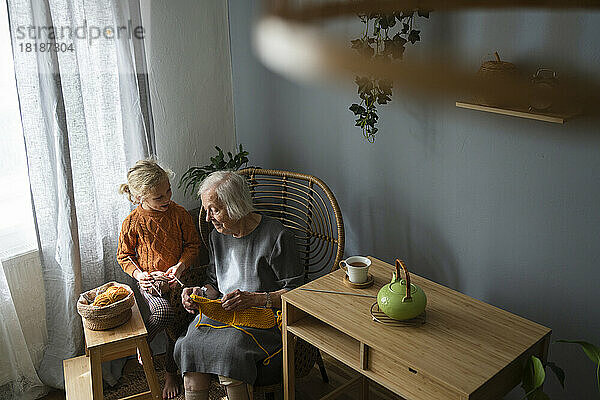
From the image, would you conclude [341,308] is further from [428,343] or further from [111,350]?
[111,350]

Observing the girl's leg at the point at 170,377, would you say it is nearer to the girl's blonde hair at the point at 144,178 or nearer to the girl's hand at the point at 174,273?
the girl's hand at the point at 174,273

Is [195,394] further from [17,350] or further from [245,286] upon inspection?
[17,350]

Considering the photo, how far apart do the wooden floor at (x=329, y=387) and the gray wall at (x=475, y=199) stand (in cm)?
51

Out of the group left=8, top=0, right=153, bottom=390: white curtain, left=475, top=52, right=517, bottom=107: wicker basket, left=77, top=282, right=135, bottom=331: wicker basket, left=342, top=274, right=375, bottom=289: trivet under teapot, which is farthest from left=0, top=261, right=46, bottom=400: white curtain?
left=475, top=52, right=517, bottom=107: wicker basket

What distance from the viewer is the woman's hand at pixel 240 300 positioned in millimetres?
1958

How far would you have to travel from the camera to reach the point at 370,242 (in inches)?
89.0

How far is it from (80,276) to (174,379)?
559 mm

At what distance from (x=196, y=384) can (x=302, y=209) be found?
0.84 m

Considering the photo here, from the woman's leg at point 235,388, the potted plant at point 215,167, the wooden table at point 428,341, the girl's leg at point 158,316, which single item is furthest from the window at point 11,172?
the wooden table at point 428,341

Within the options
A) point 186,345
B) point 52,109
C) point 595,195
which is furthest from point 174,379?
point 595,195

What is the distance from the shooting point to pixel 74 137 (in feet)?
7.20

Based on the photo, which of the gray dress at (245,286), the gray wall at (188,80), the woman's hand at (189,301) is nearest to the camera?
the gray dress at (245,286)

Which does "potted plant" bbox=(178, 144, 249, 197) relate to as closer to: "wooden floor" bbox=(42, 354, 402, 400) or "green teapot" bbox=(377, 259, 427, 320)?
"wooden floor" bbox=(42, 354, 402, 400)

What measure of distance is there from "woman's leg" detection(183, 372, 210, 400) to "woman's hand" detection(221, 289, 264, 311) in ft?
0.91
